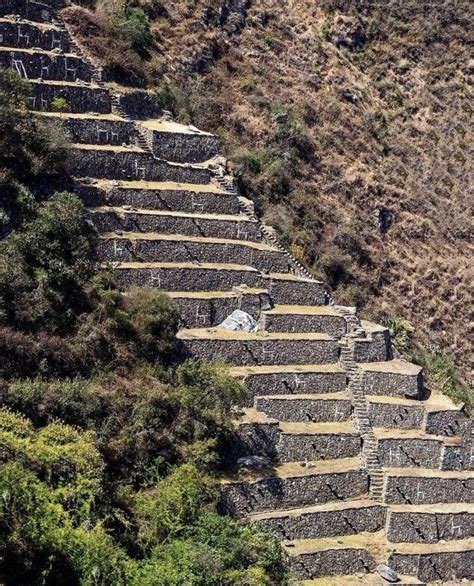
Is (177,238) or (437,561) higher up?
(177,238)

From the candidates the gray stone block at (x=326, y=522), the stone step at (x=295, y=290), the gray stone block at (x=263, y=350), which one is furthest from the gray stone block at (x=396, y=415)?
the stone step at (x=295, y=290)

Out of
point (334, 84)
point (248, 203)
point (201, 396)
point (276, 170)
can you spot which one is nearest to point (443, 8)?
point (334, 84)

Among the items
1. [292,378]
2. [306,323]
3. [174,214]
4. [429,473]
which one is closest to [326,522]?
[429,473]

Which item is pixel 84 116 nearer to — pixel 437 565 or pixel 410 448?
pixel 410 448

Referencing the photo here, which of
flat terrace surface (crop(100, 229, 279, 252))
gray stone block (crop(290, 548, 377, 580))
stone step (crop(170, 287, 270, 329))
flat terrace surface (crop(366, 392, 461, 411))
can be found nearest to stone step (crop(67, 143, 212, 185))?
flat terrace surface (crop(100, 229, 279, 252))

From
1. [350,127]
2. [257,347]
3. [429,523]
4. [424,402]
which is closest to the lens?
[429,523]

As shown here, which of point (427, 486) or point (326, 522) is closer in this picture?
point (326, 522)

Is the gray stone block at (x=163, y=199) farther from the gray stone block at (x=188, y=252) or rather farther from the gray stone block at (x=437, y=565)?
the gray stone block at (x=437, y=565)
